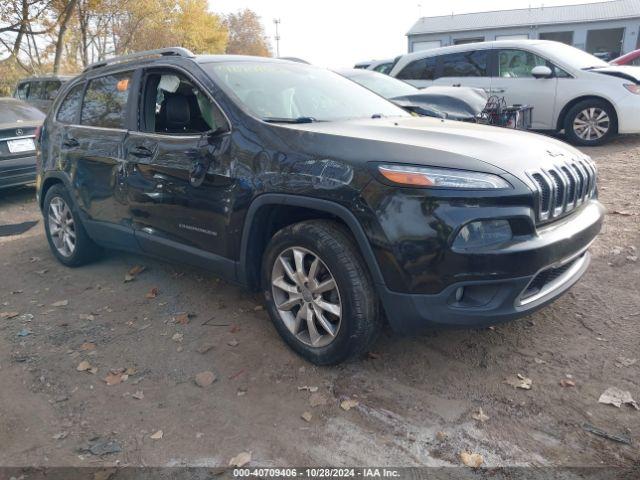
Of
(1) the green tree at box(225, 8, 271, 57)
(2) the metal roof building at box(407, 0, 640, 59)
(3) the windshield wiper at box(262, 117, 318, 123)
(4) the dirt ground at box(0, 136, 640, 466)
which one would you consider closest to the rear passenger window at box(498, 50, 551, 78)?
(4) the dirt ground at box(0, 136, 640, 466)

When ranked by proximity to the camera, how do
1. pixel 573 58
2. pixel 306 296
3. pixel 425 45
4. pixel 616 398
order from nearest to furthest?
pixel 616 398 → pixel 306 296 → pixel 573 58 → pixel 425 45

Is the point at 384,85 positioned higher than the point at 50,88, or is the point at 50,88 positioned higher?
the point at 50,88

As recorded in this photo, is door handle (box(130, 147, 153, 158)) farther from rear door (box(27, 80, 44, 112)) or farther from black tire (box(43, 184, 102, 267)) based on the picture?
rear door (box(27, 80, 44, 112))

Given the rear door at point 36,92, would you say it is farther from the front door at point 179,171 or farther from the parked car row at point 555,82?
the front door at point 179,171

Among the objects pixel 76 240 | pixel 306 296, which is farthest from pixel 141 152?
pixel 306 296

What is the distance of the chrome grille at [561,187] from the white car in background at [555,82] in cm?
634

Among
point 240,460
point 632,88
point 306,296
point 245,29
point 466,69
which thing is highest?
point 245,29

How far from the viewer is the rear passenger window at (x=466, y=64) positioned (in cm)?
989

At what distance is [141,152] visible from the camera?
3953 millimetres

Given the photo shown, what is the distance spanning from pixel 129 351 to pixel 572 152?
3.02m

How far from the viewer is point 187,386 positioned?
311cm

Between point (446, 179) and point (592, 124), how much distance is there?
747cm

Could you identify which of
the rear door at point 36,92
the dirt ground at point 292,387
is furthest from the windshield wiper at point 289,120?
the rear door at point 36,92

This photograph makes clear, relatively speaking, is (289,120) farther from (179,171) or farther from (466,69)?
(466,69)
